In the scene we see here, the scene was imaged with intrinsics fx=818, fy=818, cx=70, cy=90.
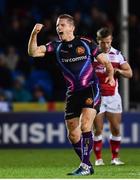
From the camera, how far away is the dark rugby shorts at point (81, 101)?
11.2m

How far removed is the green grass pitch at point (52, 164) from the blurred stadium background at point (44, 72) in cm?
43

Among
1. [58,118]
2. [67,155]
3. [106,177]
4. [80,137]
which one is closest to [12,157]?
[67,155]

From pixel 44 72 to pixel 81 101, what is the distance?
28.5 ft

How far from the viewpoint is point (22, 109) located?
1839 centimetres

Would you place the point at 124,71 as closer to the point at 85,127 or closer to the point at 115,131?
the point at 115,131

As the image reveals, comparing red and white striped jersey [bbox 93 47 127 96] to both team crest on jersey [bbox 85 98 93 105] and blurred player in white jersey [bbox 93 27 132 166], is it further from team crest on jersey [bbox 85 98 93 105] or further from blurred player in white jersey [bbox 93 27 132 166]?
team crest on jersey [bbox 85 98 93 105]

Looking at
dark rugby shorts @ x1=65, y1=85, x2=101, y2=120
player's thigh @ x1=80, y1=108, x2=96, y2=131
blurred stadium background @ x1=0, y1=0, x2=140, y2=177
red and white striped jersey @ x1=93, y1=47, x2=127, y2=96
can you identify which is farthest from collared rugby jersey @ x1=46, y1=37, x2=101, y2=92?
blurred stadium background @ x1=0, y1=0, x2=140, y2=177

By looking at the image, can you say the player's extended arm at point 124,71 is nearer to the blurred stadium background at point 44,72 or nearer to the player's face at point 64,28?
the player's face at point 64,28

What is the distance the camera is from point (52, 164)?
1329 centimetres

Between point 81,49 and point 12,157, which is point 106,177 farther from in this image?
→ point 12,157

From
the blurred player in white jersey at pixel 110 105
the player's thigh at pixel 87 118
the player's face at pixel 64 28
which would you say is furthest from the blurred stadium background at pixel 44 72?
the player's face at pixel 64 28

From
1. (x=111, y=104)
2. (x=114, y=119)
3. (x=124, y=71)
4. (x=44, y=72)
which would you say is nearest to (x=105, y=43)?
(x=124, y=71)

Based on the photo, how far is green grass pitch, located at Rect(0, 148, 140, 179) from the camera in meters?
10.9

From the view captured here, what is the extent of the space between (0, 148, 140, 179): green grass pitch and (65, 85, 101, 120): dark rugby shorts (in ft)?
2.79
